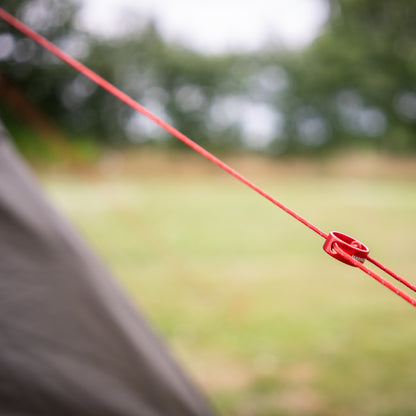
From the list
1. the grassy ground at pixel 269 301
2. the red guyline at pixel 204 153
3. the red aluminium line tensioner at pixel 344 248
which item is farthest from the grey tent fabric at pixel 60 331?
the grassy ground at pixel 269 301

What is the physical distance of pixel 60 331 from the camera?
102cm

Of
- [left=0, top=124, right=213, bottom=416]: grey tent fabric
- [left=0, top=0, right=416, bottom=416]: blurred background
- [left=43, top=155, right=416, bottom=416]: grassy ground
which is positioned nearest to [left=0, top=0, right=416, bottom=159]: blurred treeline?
[left=0, top=0, right=416, bottom=416]: blurred background

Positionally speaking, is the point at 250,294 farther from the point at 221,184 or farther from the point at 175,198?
the point at 221,184

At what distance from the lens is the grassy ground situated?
1.97 metres

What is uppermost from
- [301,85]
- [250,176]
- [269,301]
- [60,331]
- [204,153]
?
[301,85]

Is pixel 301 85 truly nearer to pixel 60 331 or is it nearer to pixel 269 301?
pixel 269 301

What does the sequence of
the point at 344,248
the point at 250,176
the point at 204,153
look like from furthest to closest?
the point at 250,176
the point at 204,153
the point at 344,248

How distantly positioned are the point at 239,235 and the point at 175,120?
1259 centimetres

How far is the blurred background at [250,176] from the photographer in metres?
2.28

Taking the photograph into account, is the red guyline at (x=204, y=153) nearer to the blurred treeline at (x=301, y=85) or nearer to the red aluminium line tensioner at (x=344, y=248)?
the red aluminium line tensioner at (x=344, y=248)

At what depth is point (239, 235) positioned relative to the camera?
610 centimetres

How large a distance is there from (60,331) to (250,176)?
1568cm

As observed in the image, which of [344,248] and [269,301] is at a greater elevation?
[269,301]

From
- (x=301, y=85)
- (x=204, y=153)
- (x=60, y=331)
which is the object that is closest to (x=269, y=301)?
(x=60, y=331)
